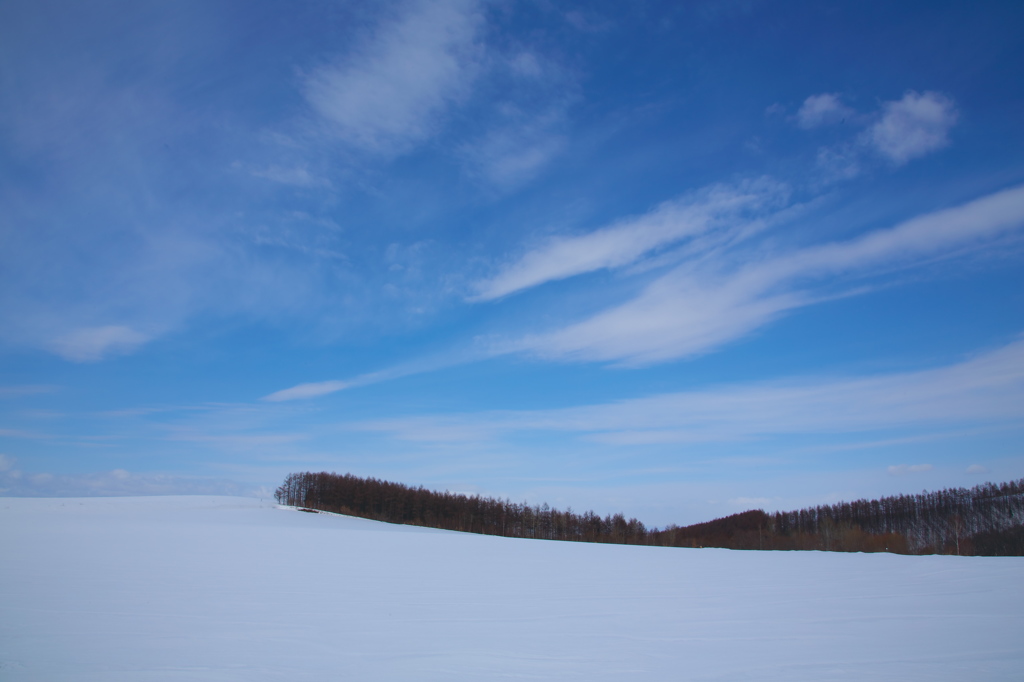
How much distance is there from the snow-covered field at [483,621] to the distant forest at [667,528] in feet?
226

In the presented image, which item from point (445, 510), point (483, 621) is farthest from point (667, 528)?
point (483, 621)

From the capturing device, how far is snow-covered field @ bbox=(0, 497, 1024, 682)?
22.4ft

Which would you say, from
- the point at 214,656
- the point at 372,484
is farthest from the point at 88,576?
the point at 372,484

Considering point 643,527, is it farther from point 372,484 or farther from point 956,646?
point 956,646

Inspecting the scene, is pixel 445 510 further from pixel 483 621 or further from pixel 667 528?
pixel 483 621

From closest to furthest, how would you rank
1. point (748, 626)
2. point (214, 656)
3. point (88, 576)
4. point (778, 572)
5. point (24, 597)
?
point (214, 656)
point (748, 626)
point (24, 597)
point (88, 576)
point (778, 572)

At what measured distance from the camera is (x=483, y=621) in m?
10.4

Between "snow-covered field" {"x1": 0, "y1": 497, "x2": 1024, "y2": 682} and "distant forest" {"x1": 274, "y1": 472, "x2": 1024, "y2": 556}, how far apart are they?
226ft

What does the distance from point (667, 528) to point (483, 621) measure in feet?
321

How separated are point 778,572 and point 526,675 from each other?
18.7 metres

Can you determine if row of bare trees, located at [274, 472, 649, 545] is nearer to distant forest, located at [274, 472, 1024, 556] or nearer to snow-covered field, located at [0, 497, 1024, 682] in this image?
distant forest, located at [274, 472, 1024, 556]

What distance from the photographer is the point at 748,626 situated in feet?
32.6

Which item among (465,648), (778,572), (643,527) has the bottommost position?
(643,527)

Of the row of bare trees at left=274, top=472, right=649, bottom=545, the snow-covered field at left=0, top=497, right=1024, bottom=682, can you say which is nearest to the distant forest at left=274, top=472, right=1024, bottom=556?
the row of bare trees at left=274, top=472, right=649, bottom=545
